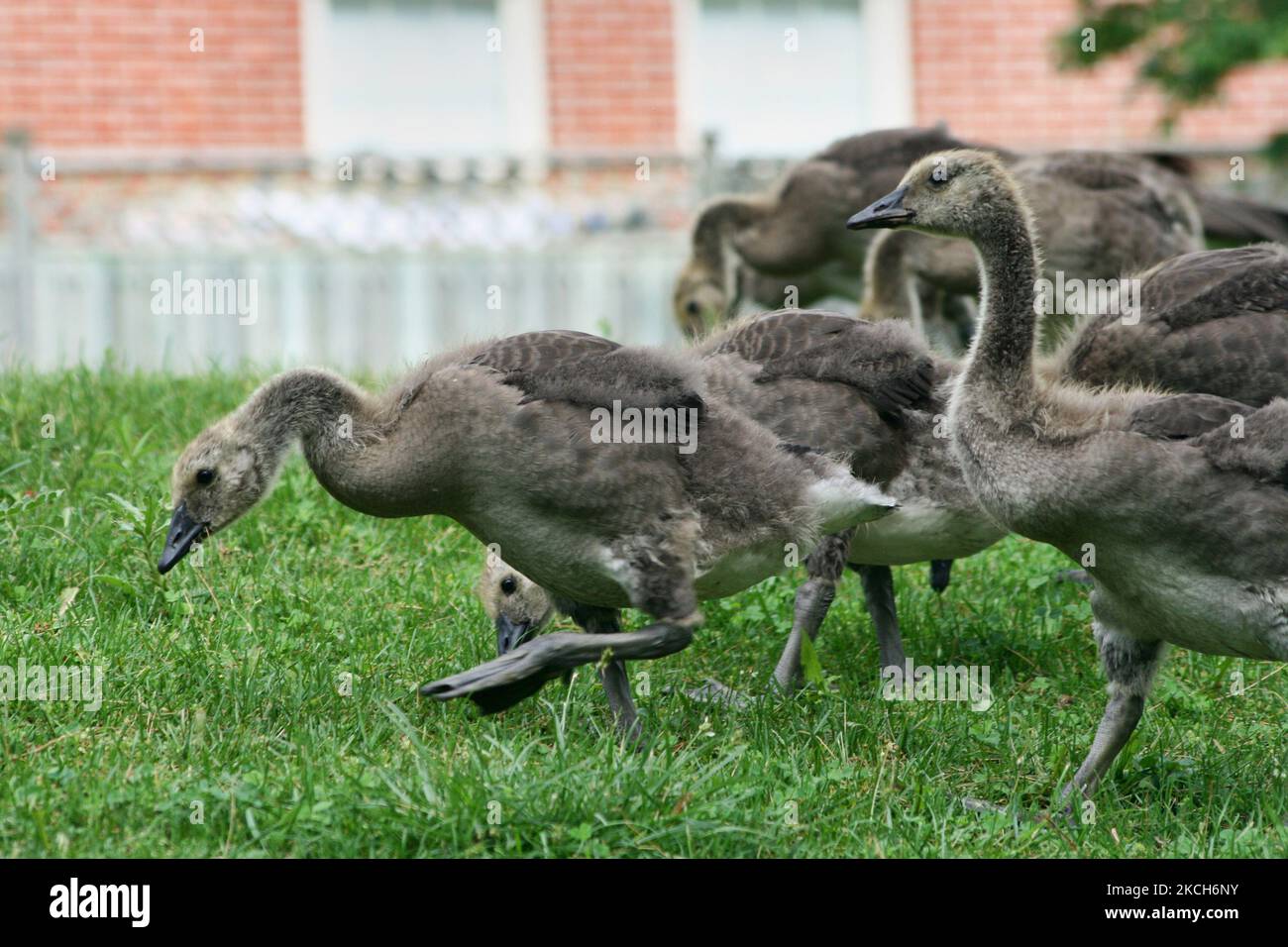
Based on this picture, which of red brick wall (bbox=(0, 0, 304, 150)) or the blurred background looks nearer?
the blurred background

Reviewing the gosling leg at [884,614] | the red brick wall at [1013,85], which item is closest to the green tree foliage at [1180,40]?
the red brick wall at [1013,85]

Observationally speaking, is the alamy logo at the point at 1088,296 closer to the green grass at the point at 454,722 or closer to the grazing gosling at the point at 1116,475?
the grazing gosling at the point at 1116,475

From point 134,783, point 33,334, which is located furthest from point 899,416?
point 33,334

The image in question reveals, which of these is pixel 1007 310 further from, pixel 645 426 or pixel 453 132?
pixel 453 132

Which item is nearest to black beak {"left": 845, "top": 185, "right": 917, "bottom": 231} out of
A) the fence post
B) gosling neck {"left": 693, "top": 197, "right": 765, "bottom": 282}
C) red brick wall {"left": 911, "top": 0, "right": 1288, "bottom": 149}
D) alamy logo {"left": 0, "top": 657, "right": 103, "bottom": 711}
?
alamy logo {"left": 0, "top": 657, "right": 103, "bottom": 711}

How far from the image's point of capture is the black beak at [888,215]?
575 centimetres

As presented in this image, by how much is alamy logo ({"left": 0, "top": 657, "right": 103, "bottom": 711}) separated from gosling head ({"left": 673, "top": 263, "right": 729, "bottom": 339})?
26.1ft

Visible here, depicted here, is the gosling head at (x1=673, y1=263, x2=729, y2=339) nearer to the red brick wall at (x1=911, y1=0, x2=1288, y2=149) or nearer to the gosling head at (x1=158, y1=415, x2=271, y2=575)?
the red brick wall at (x1=911, y1=0, x2=1288, y2=149)

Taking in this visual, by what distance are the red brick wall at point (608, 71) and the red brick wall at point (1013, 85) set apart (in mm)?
2906

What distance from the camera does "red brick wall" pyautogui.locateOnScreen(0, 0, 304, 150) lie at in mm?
16641

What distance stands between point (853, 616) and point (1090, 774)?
2312 millimetres

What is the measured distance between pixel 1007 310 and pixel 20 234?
40.0 ft

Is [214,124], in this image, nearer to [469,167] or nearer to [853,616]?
[469,167]

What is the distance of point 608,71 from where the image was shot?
58.6ft
